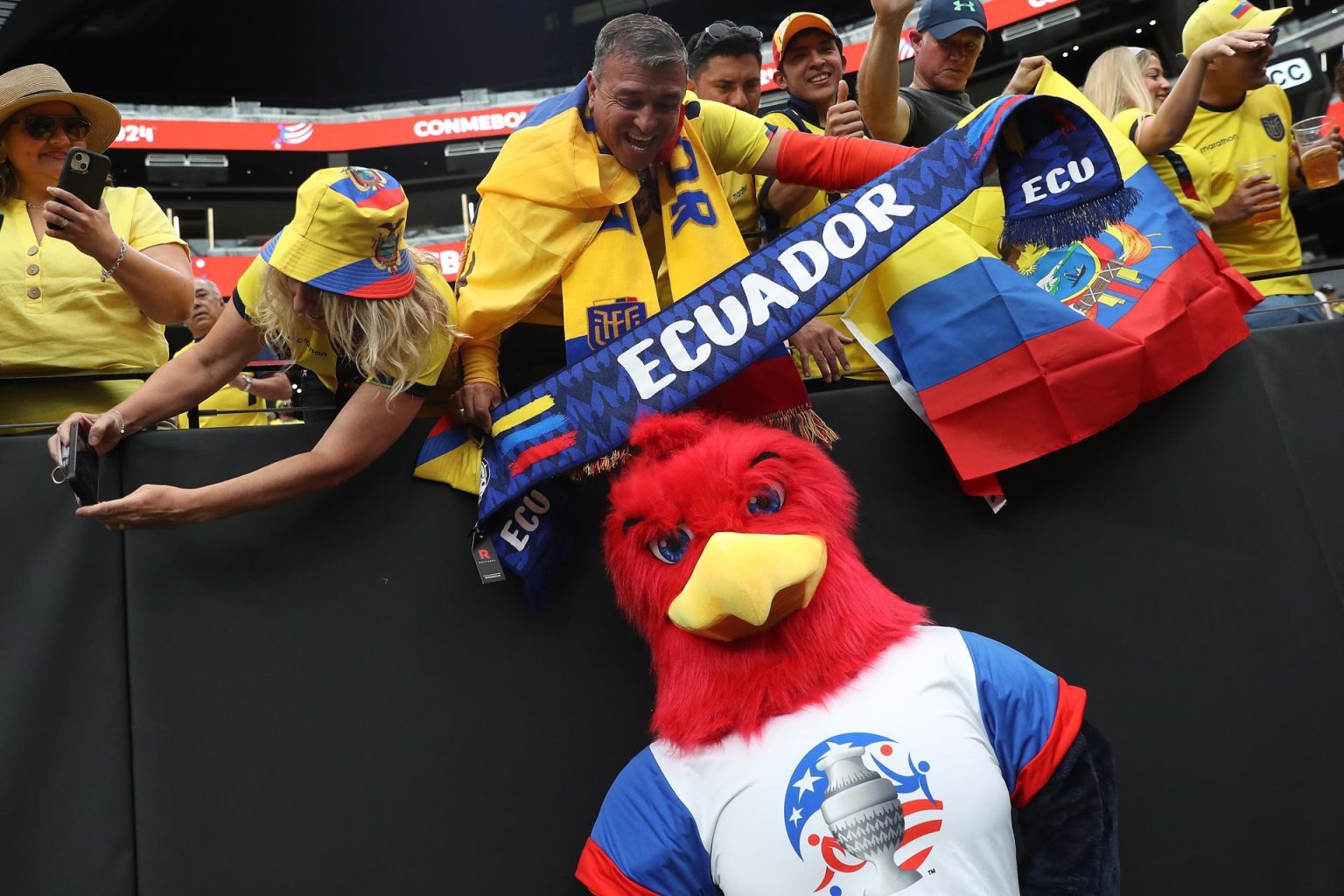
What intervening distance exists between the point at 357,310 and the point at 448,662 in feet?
2.47

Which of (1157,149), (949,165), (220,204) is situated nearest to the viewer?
(949,165)

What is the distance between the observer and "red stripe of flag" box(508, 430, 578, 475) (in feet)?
7.22

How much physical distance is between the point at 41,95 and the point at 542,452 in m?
1.51

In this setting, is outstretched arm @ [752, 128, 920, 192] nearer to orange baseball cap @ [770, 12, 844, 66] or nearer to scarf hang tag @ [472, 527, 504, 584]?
orange baseball cap @ [770, 12, 844, 66]

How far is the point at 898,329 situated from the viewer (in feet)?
8.00

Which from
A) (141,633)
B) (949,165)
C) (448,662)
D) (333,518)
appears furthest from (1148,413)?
(141,633)

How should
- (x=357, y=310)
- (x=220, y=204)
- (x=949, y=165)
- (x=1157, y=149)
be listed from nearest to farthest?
(x=357, y=310)
(x=949, y=165)
(x=1157, y=149)
(x=220, y=204)

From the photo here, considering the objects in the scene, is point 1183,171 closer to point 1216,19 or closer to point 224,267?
point 1216,19

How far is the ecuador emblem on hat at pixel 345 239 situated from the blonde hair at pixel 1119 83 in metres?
2.20

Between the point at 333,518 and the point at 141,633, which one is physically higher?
the point at 333,518

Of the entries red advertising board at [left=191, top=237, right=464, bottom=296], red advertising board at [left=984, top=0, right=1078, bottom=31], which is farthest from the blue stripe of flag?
red advertising board at [left=191, top=237, right=464, bottom=296]

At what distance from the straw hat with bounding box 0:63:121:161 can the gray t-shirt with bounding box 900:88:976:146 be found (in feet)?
6.63

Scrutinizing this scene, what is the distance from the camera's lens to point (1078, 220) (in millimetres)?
2445

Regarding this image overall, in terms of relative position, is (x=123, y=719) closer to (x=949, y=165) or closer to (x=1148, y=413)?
(x=949, y=165)
